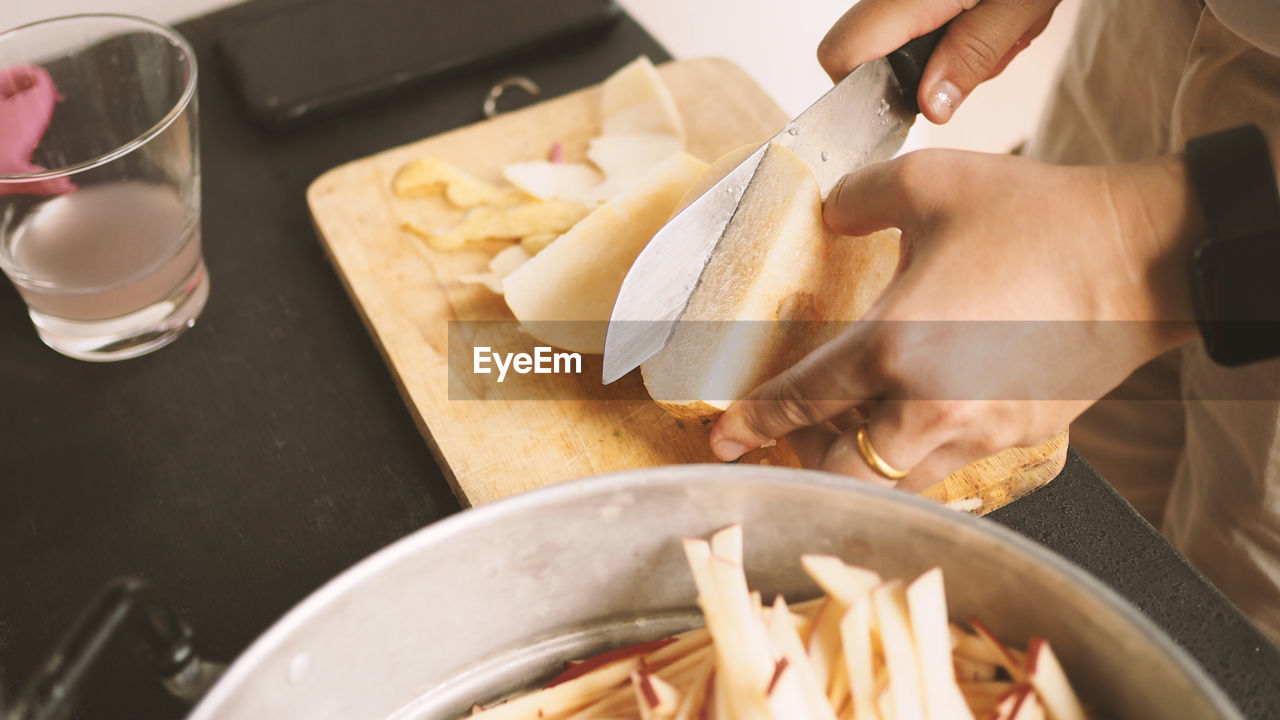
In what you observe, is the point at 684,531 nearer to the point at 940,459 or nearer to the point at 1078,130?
the point at 940,459

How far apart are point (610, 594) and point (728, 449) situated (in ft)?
0.75

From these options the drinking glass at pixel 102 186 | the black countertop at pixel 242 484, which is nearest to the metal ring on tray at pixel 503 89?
the black countertop at pixel 242 484

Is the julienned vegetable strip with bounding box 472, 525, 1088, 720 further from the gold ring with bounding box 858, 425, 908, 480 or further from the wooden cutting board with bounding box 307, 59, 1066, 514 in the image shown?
the wooden cutting board with bounding box 307, 59, 1066, 514

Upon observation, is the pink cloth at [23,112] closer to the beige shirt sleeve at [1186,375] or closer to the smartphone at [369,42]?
the smartphone at [369,42]

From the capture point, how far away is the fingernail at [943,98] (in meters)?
1.16

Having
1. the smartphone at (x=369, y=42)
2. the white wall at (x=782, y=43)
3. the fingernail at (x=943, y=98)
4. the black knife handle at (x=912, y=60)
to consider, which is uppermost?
the black knife handle at (x=912, y=60)

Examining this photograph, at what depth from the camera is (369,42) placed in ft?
4.96

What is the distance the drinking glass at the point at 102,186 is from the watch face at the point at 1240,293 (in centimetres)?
107

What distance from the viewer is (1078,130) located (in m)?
1.49

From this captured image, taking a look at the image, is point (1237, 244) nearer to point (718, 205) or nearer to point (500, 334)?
point (718, 205)

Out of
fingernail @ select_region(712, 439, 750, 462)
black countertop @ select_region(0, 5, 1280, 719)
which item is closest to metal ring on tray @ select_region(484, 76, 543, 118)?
black countertop @ select_region(0, 5, 1280, 719)

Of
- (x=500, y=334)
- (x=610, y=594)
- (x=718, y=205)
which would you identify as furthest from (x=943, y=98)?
(x=610, y=594)

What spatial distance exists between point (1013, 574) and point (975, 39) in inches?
28.5

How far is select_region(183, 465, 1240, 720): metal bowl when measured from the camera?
0.67 meters
